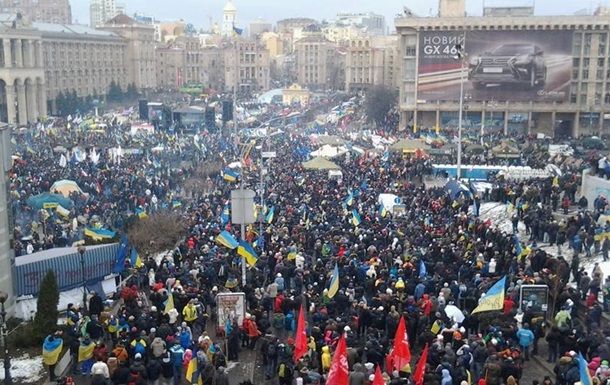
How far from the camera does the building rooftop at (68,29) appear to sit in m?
99.7

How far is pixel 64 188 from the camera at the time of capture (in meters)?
29.6

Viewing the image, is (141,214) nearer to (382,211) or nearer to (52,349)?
(382,211)

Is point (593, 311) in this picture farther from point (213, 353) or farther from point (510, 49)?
point (510, 49)

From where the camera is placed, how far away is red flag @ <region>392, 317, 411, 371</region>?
1298 cm

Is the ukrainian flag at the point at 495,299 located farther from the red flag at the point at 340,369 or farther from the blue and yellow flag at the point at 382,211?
the blue and yellow flag at the point at 382,211

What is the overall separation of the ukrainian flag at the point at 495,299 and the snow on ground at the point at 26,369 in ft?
30.2

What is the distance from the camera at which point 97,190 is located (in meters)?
31.0

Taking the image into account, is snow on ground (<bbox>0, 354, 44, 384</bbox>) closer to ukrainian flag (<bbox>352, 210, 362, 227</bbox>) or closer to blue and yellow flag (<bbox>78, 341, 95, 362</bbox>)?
blue and yellow flag (<bbox>78, 341, 95, 362</bbox>)

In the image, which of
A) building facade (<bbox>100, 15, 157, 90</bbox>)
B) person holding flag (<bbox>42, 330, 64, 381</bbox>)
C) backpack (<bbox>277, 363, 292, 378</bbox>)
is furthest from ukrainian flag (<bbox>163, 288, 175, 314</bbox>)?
building facade (<bbox>100, 15, 157, 90</bbox>)

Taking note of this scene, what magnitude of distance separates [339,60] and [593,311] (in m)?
142

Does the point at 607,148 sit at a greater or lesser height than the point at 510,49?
lesser

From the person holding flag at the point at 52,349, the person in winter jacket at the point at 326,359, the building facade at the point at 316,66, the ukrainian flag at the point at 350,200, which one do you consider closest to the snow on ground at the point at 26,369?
the person holding flag at the point at 52,349

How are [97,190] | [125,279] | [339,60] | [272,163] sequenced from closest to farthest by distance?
[125,279] → [97,190] → [272,163] → [339,60]

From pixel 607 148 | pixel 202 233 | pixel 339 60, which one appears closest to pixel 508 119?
pixel 607 148
